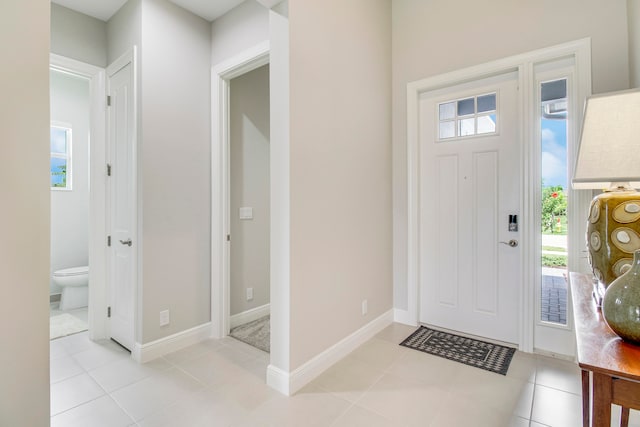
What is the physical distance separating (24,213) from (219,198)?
73.0 inches

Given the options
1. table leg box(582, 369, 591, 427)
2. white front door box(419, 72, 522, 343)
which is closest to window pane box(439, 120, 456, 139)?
white front door box(419, 72, 522, 343)

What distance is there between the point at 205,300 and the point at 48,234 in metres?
1.94

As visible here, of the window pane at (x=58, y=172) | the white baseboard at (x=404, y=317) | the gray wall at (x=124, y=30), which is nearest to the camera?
the gray wall at (x=124, y=30)

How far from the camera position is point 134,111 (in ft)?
8.02

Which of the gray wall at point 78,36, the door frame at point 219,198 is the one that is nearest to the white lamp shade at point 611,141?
the door frame at point 219,198

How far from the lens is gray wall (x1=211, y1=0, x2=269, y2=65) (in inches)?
99.0

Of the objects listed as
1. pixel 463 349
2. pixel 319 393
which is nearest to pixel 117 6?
pixel 319 393

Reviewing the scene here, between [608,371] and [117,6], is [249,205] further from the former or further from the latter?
[608,371]

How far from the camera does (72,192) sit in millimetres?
4125

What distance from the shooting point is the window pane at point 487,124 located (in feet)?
8.79

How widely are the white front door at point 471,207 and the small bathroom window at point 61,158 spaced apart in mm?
4384

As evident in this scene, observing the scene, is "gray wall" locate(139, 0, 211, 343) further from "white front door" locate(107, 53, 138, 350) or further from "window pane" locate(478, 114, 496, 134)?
"window pane" locate(478, 114, 496, 134)

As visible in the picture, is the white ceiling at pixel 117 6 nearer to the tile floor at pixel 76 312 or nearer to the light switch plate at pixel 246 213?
the light switch plate at pixel 246 213

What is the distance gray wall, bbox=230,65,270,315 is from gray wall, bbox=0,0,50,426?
2.08m
